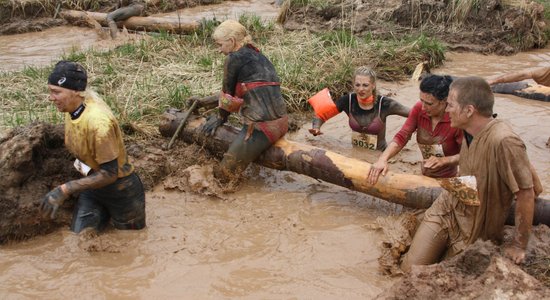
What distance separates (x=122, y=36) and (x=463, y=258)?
9.30 meters

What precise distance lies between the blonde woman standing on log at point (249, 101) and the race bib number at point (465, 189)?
202 cm

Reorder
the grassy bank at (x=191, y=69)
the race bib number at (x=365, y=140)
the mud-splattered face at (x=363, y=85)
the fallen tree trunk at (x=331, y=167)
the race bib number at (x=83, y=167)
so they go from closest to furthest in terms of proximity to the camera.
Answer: the race bib number at (x=83, y=167) < the fallen tree trunk at (x=331, y=167) < the mud-splattered face at (x=363, y=85) < the race bib number at (x=365, y=140) < the grassy bank at (x=191, y=69)

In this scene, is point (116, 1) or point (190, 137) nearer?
point (190, 137)

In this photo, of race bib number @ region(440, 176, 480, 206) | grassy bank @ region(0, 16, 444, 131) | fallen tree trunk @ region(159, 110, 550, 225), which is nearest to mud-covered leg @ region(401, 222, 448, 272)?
race bib number @ region(440, 176, 480, 206)

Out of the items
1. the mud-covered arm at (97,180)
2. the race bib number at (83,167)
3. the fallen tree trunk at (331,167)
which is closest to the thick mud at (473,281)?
the fallen tree trunk at (331,167)

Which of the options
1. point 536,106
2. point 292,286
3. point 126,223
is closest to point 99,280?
point 126,223

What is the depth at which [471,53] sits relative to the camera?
9820mm

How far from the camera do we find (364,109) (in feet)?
19.4

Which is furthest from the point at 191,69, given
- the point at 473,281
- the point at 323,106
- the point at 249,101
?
the point at 473,281

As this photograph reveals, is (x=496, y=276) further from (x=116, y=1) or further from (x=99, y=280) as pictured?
(x=116, y=1)

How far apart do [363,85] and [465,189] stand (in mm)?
Result: 2359

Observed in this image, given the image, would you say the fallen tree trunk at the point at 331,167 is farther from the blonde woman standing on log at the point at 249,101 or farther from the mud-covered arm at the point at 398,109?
the mud-covered arm at the point at 398,109

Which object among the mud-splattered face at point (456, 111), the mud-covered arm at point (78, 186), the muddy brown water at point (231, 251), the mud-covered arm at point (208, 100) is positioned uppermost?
the mud-splattered face at point (456, 111)

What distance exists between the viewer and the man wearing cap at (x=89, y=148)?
12.9ft
